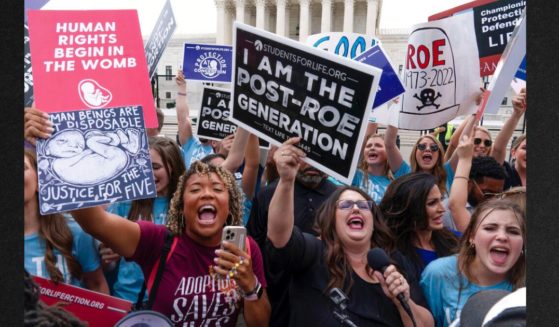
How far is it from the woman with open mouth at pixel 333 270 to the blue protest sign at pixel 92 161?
0.47 m

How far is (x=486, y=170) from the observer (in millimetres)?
3451

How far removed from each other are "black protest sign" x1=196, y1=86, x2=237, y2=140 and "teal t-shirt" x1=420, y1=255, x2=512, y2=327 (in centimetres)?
263

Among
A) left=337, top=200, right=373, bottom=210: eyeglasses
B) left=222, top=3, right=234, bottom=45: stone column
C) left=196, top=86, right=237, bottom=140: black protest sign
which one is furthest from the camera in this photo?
left=222, top=3, right=234, bottom=45: stone column

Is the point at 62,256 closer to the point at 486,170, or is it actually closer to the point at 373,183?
the point at 373,183

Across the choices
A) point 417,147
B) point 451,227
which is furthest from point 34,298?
point 417,147

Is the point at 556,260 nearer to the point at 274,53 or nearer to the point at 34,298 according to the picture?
the point at 34,298

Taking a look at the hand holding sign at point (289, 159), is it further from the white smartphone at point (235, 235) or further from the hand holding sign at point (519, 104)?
the hand holding sign at point (519, 104)

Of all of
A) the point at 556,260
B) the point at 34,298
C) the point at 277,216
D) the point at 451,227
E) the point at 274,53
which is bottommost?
the point at 451,227

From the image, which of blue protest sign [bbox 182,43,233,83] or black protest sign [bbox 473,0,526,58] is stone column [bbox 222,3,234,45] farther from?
black protest sign [bbox 473,0,526,58]

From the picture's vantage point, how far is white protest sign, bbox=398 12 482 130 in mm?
3859

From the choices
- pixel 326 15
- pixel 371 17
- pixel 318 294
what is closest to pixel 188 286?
pixel 318 294

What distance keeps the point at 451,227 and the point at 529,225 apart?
7.07ft

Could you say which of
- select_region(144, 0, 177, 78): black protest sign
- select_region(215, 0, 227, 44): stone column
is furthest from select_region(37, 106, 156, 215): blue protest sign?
select_region(215, 0, 227, 44): stone column

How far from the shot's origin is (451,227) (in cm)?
293
